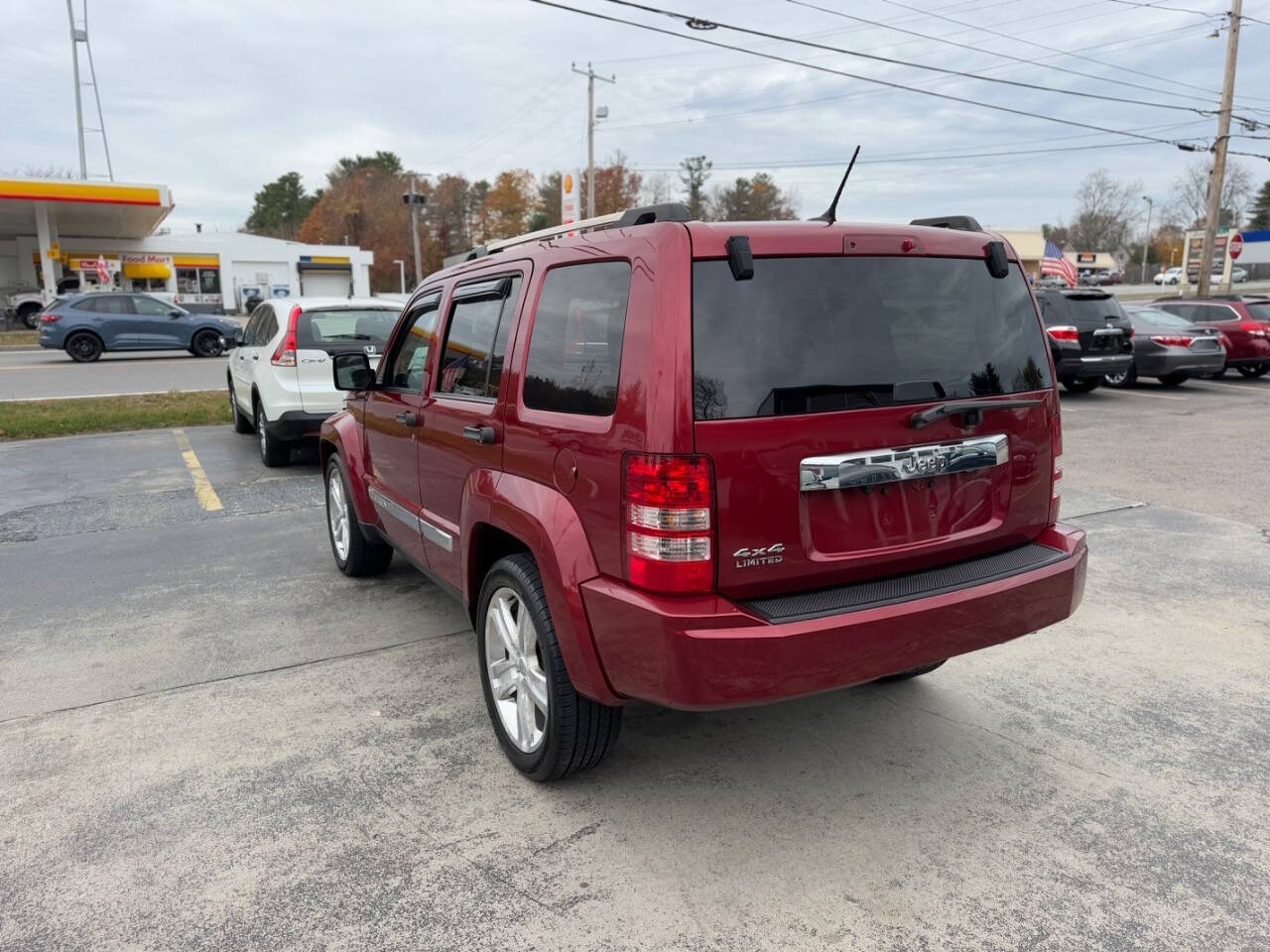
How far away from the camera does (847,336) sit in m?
2.70

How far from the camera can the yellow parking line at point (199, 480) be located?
746 cm

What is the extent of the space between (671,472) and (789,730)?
158cm

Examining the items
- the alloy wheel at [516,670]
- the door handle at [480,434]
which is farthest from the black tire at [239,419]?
the alloy wheel at [516,670]

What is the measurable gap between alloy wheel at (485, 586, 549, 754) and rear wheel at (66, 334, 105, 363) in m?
22.7

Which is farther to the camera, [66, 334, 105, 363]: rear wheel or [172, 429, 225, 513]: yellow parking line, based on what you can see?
[66, 334, 105, 363]: rear wheel

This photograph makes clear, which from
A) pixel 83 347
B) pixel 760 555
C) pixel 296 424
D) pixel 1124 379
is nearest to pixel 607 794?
pixel 760 555

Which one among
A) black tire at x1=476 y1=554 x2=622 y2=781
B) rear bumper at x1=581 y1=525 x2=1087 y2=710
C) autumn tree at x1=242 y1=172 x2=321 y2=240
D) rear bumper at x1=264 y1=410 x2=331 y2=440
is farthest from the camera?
autumn tree at x1=242 y1=172 x2=321 y2=240

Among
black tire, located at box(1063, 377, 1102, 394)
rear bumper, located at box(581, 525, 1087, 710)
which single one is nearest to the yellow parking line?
rear bumper, located at box(581, 525, 1087, 710)

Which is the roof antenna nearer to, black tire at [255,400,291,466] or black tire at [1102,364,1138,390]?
black tire at [255,400,291,466]

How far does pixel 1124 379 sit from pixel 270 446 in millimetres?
14785

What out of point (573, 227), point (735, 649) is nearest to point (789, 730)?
point (735, 649)

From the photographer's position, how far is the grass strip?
11.1 m

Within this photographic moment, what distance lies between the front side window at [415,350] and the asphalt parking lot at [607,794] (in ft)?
4.31

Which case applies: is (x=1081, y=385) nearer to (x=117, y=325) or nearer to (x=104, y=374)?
(x=104, y=374)
